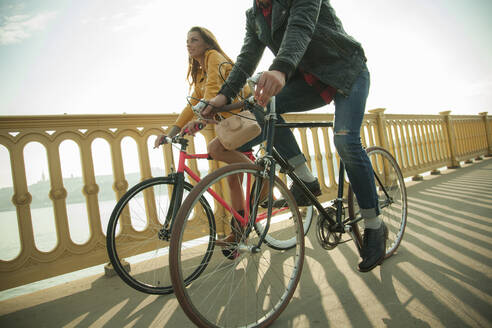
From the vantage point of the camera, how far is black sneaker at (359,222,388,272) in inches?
53.6

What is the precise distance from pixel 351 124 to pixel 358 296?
828 millimetres

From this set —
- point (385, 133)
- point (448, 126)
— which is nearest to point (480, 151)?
point (448, 126)

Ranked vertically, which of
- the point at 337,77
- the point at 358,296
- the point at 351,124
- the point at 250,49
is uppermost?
the point at 250,49

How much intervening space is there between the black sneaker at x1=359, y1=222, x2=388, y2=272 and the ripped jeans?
96mm

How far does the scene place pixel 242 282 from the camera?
1541mm

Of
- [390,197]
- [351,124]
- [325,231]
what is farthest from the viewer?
[390,197]

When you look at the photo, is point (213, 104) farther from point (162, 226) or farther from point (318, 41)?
point (162, 226)

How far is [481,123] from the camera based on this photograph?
28.2 ft

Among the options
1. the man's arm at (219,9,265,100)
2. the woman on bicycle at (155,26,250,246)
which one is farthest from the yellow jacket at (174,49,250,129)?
the man's arm at (219,9,265,100)

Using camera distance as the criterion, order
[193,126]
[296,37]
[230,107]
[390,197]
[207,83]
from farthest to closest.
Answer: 1. [390,197]
2. [207,83]
3. [193,126]
4. [230,107]
5. [296,37]

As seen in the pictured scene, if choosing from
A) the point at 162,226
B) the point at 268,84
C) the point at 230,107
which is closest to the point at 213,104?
the point at 230,107

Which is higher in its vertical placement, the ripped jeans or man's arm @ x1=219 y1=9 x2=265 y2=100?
man's arm @ x1=219 y1=9 x2=265 y2=100

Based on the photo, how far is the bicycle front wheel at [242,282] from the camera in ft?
2.91

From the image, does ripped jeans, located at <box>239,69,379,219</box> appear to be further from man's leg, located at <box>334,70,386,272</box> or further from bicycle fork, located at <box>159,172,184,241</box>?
bicycle fork, located at <box>159,172,184,241</box>
